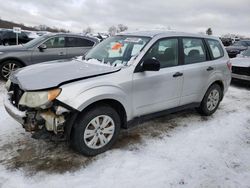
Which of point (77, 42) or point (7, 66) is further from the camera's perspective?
point (77, 42)

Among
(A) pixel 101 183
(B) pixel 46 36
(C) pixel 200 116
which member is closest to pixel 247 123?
(C) pixel 200 116

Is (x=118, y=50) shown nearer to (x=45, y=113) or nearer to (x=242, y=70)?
(x=45, y=113)

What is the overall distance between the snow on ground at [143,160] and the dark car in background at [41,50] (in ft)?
9.91

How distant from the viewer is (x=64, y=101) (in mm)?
3016

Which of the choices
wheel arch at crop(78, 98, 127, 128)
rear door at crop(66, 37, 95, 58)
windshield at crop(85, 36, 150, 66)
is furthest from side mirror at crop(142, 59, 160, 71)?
rear door at crop(66, 37, 95, 58)

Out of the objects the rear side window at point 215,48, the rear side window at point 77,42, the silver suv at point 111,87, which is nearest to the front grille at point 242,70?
the rear side window at point 215,48

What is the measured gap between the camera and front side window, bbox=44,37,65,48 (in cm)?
782

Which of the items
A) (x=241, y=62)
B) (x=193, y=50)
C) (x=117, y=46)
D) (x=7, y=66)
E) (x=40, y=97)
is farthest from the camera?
(x=241, y=62)

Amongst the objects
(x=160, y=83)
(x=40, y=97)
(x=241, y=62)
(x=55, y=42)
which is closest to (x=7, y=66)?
(x=55, y=42)

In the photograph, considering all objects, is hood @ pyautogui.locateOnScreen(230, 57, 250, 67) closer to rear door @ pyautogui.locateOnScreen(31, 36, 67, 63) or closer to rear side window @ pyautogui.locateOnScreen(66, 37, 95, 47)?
rear side window @ pyautogui.locateOnScreen(66, 37, 95, 47)

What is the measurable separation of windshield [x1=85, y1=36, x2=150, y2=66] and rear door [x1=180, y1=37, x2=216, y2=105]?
0.94 m

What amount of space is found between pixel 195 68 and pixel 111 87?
1.92 meters

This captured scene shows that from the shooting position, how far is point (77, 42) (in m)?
8.39

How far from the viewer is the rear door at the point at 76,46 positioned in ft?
26.9
